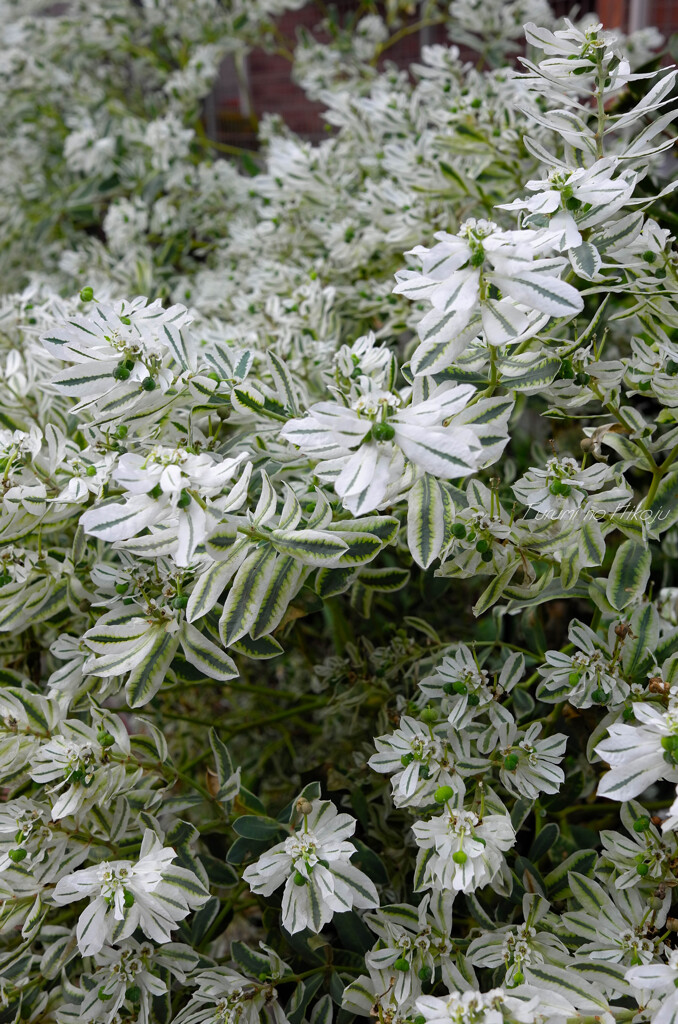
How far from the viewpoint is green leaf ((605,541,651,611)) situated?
0.82 metres

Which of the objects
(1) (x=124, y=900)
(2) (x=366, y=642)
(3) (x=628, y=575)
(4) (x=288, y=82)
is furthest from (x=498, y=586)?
(4) (x=288, y=82)

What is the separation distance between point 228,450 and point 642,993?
2.21ft

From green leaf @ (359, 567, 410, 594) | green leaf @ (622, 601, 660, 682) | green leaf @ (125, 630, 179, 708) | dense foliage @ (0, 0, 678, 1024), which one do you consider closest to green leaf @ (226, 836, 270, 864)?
dense foliage @ (0, 0, 678, 1024)

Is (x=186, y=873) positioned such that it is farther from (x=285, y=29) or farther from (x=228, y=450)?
(x=285, y=29)

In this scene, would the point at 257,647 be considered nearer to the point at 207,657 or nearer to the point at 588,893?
the point at 207,657

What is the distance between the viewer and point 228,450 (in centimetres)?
91

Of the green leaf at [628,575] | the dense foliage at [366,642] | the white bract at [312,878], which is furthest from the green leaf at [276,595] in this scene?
the green leaf at [628,575]

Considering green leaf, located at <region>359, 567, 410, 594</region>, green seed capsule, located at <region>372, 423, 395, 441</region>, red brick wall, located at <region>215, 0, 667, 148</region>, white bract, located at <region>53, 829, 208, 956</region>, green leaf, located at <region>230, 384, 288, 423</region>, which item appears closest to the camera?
green seed capsule, located at <region>372, 423, 395, 441</region>

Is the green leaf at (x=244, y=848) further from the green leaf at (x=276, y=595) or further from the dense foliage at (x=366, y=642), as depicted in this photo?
the green leaf at (x=276, y=595)

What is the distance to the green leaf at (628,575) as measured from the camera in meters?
0.82

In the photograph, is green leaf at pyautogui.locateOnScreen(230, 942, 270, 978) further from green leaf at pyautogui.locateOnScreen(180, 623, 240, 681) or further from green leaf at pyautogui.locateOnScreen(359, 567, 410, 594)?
green leaf at pyautogui.locateOnScreen(359, 567, 410, 594)

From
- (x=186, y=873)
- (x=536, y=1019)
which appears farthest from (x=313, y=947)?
(x=536, y=1019)

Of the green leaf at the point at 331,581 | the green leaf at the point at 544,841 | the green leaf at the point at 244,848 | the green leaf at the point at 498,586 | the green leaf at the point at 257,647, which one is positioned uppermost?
the green leaf at the point at 331,581

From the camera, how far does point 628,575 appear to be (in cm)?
83
